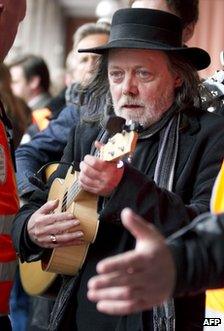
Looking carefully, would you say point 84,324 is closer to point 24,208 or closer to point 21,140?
point 24,208

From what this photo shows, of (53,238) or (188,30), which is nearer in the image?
(53,238)

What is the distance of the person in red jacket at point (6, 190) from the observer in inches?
80.0

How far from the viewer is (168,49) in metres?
1.99

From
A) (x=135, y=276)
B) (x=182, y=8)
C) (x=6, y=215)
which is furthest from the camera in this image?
(x=182, y=8)

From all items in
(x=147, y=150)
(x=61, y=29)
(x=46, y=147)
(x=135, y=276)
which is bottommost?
(x=61, y=29)

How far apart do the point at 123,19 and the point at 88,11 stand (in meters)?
10.3

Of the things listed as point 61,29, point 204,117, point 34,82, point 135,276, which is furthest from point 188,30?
point 61,29

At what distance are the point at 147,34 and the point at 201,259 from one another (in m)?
0.95

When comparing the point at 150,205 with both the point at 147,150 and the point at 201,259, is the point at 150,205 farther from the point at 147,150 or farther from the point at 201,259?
the point at 201,259

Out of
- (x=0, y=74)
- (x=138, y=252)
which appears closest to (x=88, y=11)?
(x=0, y=74)

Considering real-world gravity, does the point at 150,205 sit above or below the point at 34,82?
above

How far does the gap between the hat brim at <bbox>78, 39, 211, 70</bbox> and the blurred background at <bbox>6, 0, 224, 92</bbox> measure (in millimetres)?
3794

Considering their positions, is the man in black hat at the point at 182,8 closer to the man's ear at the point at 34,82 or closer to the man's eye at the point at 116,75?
the man's eye at the point at 116,75

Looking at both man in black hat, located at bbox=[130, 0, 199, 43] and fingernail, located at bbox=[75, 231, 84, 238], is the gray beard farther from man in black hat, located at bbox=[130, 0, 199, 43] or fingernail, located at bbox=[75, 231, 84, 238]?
man in black hat, located at bbox=[130, 0, 199, 43]
